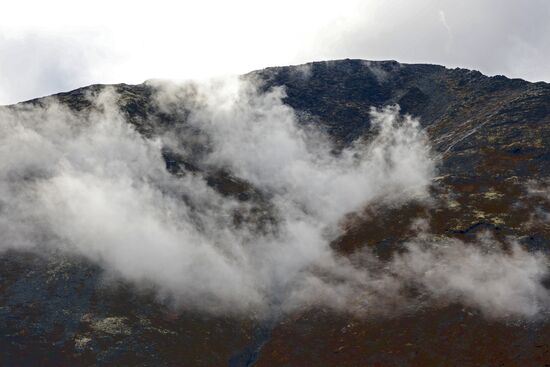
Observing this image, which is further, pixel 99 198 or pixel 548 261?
pixel 99 198

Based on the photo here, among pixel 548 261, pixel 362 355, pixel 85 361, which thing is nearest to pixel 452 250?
pixel 548 261

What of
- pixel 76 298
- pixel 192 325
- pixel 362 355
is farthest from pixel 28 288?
pixel 362 355

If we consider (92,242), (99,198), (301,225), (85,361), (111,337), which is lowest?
(85,361)

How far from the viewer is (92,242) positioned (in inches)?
6309

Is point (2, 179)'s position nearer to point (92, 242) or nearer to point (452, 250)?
point (92, 242)

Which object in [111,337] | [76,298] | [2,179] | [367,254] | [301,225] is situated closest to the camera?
[111,337]

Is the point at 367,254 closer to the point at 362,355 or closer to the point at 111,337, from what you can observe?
the point at 362,355

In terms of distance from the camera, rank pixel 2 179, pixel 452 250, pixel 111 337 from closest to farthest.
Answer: pixel 111 337 → pixel 452 250 → pixel 2 179

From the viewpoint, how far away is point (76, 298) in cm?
13662

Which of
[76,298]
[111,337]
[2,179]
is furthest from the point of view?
[2,179]

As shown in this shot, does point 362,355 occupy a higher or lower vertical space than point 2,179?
lower

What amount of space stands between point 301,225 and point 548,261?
87516mm

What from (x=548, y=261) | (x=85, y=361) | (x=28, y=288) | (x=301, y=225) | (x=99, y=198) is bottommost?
(x=85, y=361)

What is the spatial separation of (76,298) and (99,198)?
5729 cm
